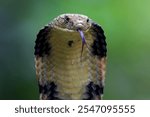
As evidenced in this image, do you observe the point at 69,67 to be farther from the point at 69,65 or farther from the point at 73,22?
the point at 73,22

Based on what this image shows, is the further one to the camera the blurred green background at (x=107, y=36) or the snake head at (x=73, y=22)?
the blurred green background at (x=107, y=36)

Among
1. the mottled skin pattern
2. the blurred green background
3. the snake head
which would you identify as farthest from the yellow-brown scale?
the blurred green background

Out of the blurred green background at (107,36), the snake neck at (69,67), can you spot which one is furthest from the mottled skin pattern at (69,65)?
the blurred green background at (107,36)

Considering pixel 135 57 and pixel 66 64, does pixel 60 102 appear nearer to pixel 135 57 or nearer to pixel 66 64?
→ pixel 66 64

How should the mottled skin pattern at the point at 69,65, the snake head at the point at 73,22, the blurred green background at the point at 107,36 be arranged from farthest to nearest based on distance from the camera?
the blurred green background at the point at 107,36, the mottled skin pattern at the point at 69,65, the snake head at the point at 73,22

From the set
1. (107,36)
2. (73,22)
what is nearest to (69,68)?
(73,22)

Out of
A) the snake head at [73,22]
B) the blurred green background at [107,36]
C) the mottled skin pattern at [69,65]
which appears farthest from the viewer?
the blurred green background at [107,36]

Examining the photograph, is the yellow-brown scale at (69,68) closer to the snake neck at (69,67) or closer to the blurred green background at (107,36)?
the snake neck at (69,67)
